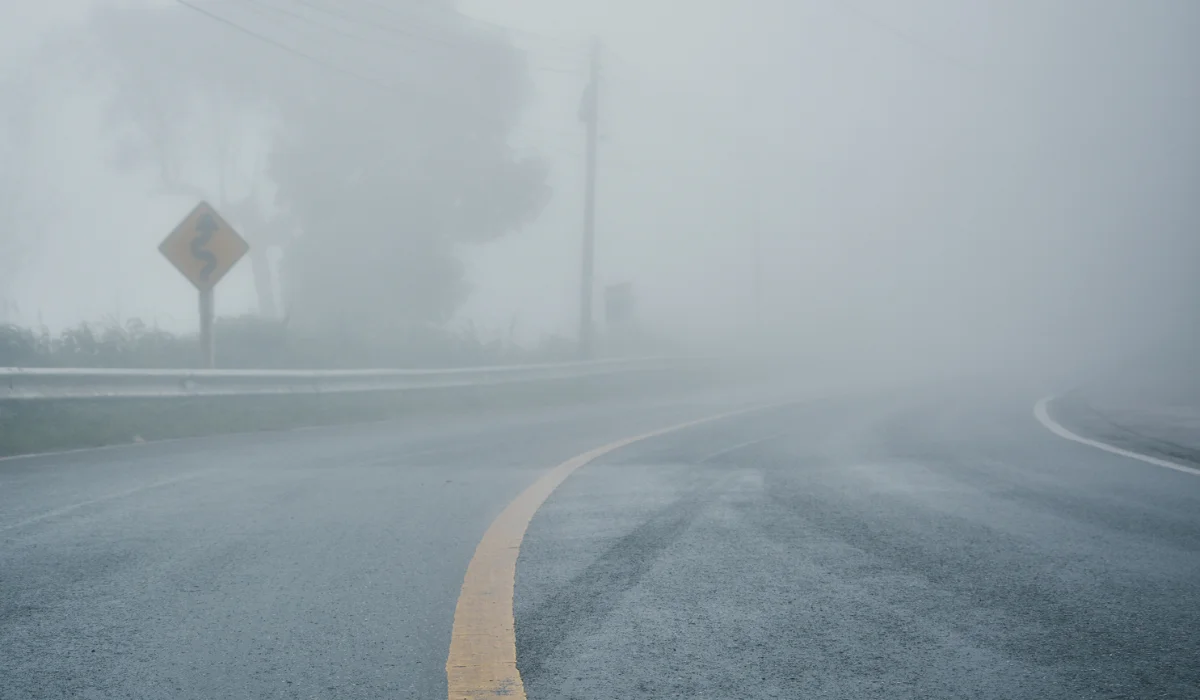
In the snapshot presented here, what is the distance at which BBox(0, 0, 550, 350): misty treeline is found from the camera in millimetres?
29547

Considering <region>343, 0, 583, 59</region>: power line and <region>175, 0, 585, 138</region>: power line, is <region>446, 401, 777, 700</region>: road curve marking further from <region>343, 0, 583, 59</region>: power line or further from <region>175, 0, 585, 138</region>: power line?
<region>175, 0, 585, 138</region>: power line

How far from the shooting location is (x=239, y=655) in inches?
Result: 119

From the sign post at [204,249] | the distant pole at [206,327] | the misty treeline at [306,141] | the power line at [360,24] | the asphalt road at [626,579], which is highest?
the power line at [360,24]

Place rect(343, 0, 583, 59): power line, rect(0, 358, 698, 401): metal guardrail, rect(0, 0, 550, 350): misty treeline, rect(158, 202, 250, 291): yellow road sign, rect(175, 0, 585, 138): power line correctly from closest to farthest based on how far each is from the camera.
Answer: rect(0, 358, 698, 401): metal guardrail
rect(158, 202, 250, 291): yellow road sign
rect(343, 0, 583, 59): power line
rect(0, 0, 550, 350): misty treeline
rect(175, 0, 585, 138): power line

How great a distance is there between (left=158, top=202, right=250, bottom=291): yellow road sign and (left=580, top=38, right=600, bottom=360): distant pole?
1269 centimetres

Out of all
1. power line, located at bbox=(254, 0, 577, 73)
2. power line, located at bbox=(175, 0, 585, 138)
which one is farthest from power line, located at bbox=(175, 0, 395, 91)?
power line, located at bbox=(254, 0, 577, 73)

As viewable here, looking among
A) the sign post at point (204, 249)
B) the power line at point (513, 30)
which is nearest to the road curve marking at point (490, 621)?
the sign post at point (204, 249)

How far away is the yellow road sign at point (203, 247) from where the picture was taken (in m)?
12.6

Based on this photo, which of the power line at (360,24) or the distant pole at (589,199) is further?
the power line at (360,24)

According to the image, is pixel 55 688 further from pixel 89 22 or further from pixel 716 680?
pixel 89 22

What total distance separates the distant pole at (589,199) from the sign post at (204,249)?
12.7m

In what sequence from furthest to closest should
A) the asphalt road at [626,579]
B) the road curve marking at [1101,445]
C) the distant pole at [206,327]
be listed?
the distant pole at [206,327]
the road curve marking at [1101,445]
the asphalt road at [626,579]

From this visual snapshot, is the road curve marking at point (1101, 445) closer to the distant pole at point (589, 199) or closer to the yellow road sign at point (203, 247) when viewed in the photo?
the yellow road sign at point (203, 247)

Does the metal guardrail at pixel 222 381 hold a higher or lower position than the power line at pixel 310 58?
lower
